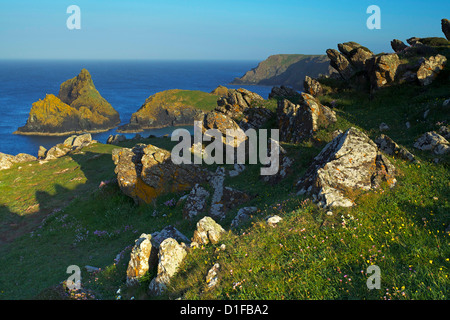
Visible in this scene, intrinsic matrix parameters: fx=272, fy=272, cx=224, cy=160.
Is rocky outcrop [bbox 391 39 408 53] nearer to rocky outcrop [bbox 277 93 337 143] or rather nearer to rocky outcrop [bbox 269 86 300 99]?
rocky outcrop [bbox 269 86 300 99]

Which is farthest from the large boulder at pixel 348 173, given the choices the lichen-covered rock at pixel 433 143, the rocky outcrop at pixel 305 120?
the rocky outcrop at pixel 305 120

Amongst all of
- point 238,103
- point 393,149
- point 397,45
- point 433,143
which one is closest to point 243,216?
point 393,149

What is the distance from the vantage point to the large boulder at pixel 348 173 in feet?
38.3

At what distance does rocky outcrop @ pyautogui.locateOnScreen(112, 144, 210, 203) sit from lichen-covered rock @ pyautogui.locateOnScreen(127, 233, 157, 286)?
42.7 feet

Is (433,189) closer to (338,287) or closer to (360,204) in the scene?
(360,204)

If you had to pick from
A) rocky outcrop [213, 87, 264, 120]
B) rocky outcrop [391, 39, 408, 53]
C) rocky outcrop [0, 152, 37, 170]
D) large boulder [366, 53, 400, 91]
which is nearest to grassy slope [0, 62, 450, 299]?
large boulder [366, 53, 400, 91]

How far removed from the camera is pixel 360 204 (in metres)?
11.0

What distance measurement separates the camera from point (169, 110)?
155 m

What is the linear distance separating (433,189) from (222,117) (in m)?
22.9

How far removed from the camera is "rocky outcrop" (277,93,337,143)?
78.2ft

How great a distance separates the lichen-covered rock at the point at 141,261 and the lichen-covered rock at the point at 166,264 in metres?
0.91

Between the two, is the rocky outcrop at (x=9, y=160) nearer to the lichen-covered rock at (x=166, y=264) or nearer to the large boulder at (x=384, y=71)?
the lichen-covered rock at (x=166, y=264)
